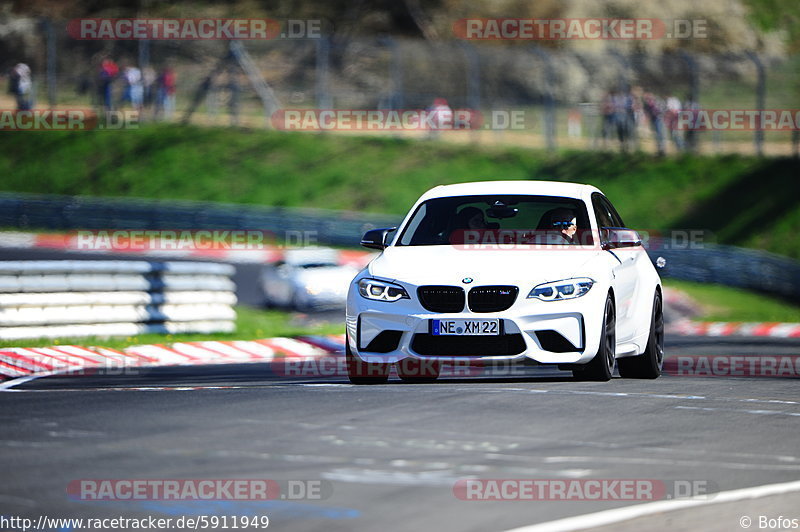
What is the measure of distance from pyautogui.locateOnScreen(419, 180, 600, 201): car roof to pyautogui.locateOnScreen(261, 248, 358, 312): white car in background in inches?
661

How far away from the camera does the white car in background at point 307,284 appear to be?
29.1m

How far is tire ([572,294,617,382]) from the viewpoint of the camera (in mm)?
11000

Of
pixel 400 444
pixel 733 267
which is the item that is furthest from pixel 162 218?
pixel 400 444

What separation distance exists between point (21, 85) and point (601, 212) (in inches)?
1349

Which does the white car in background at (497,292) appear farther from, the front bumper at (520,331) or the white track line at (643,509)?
the white track line at (643,509)

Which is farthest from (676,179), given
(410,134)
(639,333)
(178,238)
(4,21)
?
(639,333)

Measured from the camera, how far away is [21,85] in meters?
43.9

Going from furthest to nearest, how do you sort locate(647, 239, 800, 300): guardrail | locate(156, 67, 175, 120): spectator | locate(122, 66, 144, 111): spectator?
locate(156, 67, 175, 120): spectator, locate(122, 66, 144, 111): spectator, locate(647, 239, 800, 300): guardrail

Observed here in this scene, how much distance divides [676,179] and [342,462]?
37300 mm

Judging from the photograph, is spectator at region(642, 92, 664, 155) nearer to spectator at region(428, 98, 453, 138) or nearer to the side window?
spectator at region(428, 98, 453, 138)

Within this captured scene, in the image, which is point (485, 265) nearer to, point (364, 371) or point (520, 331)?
point (520, 331)

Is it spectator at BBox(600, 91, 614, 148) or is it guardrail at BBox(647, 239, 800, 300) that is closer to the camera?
guardrail at BBox(647, 239, 800, 300)

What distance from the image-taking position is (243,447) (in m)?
7.62

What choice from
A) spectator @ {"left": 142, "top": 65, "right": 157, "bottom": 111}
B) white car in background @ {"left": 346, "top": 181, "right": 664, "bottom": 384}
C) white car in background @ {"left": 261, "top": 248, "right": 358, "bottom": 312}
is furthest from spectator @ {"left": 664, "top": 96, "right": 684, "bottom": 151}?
white car in background @ {"left": 346, "top": 181, "right": 664, "bottom": 384}
